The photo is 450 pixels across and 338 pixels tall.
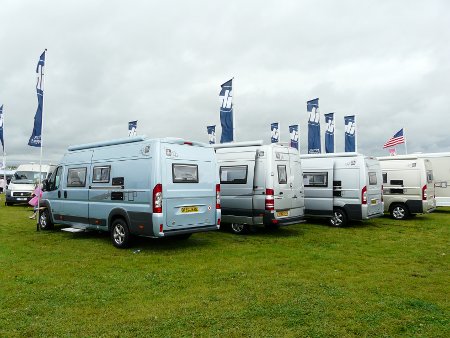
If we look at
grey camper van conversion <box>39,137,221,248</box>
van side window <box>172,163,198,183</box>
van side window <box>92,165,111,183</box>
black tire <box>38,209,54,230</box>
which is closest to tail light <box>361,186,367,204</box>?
grey camper van conversion <box>39,137,221,248</box>

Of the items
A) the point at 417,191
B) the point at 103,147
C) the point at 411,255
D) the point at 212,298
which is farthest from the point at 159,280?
the point at 417,191

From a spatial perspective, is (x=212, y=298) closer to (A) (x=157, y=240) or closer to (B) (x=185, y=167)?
(B) (x=185, y=167)

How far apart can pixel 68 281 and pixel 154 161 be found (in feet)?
10.7

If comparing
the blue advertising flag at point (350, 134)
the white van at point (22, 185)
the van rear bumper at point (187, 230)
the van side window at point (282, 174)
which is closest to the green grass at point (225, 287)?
the van rear bumper at point (187, 230)

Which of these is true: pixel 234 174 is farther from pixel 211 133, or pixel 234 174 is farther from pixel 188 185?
pixel 211 133

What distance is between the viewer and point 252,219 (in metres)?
11.7

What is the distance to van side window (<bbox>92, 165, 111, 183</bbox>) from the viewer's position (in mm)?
10234

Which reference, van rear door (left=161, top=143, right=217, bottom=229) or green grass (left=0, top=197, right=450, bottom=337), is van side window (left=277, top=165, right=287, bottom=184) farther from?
van rear door (left=161, top=143, right=217, bottom=229)

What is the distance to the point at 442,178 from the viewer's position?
19.0 meters

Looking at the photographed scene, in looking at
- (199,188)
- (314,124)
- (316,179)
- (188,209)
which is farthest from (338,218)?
(314,124)

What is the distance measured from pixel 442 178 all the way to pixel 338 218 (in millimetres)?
7946

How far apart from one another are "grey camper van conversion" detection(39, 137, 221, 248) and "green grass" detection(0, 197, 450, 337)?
65 cm

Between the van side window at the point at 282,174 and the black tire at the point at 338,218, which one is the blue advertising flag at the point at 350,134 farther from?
the van side window at the point at 282,174

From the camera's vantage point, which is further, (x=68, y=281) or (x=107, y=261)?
(x=107, y=261)
